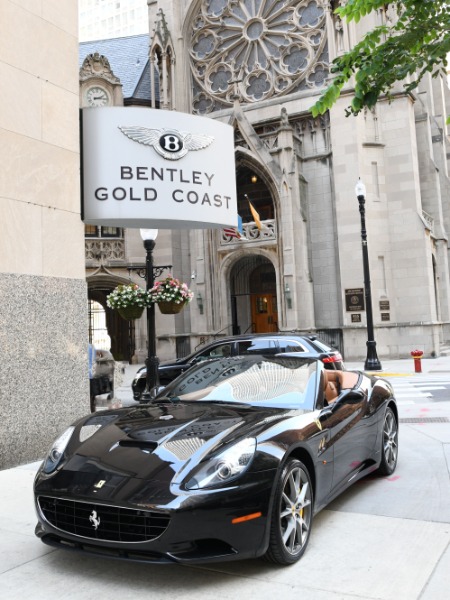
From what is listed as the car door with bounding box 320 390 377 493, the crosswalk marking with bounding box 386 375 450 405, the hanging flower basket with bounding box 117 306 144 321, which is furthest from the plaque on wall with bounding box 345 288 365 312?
the car door with bounding box 320 390 377 493

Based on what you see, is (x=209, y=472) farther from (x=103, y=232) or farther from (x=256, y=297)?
(x=103, y=232)

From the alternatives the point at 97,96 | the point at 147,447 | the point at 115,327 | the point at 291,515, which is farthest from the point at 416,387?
the point at 97,96

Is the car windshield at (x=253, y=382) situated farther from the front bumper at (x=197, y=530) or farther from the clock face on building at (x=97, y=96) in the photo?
the clock face on building at (x=97, y=96)

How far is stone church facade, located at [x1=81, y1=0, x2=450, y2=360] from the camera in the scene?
2450cm

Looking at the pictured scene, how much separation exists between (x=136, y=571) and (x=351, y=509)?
208cm

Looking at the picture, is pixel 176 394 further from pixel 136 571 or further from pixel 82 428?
pixel 136 571

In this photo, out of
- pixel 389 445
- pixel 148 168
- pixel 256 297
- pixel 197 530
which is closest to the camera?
pixel 197 530

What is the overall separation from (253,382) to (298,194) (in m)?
21.5

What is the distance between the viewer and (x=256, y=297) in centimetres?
2998

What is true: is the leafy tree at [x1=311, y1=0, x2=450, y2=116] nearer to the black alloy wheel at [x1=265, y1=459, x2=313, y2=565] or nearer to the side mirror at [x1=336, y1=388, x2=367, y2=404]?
the side mirror at [x1=336, y1=388, x2=367, y2=404]

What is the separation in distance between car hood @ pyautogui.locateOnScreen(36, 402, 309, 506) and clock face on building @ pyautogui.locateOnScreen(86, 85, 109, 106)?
29839mm

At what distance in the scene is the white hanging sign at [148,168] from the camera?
855 cm

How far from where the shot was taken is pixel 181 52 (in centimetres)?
3067

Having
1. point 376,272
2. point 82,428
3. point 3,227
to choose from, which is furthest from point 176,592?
point 376,272
